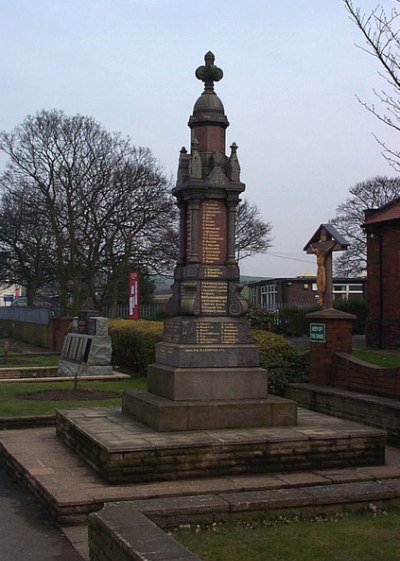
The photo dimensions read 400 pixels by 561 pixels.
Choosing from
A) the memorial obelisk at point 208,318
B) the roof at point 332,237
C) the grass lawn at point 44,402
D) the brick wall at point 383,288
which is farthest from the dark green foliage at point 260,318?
the memorial obelisk at point 208,318

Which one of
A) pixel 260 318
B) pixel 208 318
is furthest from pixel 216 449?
pixel 260 318

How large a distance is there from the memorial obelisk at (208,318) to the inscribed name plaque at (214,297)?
0.01 m

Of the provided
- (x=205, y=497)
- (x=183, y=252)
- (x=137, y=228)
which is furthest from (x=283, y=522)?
(x=137, y=228)

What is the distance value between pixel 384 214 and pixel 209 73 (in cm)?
2175

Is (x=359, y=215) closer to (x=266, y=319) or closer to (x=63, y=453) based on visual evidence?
(x=266, y=319)

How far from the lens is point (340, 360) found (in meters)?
13.3

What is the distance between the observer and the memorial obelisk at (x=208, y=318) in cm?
946

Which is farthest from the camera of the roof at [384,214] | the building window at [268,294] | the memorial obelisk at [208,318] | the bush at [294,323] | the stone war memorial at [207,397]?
the building window at [268,294]

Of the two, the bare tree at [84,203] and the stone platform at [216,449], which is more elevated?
the bare tree at [84,203]

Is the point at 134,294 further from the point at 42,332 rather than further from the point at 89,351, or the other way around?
the point at 89,351

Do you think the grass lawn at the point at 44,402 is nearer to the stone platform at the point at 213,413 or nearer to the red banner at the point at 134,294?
the stone platform at the point at 213,413

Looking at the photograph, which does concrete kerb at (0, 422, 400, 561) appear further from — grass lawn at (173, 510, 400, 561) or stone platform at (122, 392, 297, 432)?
stone platform at (122, 392, 297, 432)

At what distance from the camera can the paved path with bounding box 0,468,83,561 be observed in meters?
5.99

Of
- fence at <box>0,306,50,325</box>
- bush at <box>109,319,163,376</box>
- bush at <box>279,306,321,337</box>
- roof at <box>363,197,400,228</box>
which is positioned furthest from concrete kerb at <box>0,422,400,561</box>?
fence at <box>0,306,50,325</box>
